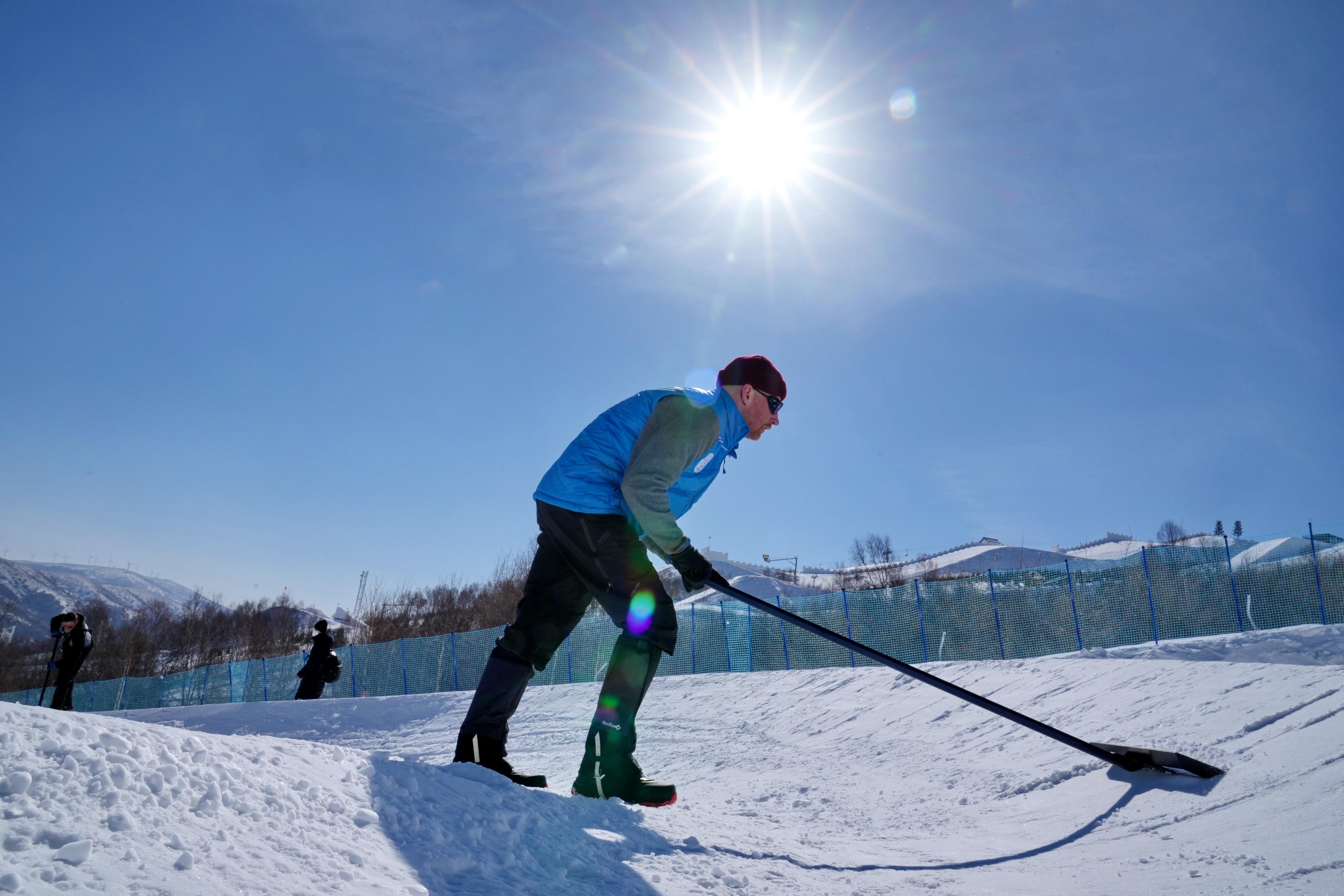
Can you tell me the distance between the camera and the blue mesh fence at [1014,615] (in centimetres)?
1521

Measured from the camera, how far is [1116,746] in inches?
102

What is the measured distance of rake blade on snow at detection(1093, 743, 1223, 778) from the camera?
2230 mm

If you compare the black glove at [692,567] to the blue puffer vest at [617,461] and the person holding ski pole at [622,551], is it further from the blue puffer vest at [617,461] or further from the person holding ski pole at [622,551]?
the blue puffer vest at [617,461]

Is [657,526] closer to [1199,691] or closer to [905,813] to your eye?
[905,813]

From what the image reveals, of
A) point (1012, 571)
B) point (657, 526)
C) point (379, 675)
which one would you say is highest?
point (1012, 571)

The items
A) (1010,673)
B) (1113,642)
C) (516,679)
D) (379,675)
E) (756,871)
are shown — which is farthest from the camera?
(379,675)

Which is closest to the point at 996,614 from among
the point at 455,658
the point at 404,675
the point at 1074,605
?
the point at 1074,605

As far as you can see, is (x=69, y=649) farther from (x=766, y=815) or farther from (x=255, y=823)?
(x=255, y=823)

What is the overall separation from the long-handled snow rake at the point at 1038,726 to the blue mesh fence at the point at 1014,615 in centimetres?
1113

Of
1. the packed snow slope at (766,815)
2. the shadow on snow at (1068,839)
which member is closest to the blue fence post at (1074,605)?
the packed snow slope at (766,815)

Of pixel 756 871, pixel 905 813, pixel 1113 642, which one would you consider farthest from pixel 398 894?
pixel 1113 642

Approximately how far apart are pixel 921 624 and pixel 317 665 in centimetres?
1222

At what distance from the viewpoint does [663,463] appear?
218 centimetres

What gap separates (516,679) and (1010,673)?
4250 mm
